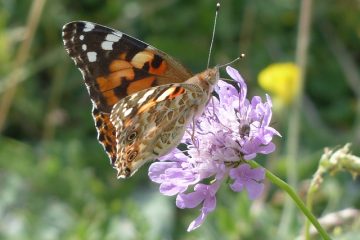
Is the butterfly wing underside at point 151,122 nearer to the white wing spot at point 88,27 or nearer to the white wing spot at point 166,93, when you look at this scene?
the white wing spot at point 166,93

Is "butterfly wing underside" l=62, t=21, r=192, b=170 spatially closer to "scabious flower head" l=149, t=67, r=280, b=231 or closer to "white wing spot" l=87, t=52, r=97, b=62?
"white wing spot" l=87, t=52, r=97, b=62

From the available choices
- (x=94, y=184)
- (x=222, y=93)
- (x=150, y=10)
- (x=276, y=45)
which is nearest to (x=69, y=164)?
(x=94, y=184)

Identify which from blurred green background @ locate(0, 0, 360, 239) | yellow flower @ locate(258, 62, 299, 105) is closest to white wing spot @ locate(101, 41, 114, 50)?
blurred green background @ locate(0, 0, 360, 239)

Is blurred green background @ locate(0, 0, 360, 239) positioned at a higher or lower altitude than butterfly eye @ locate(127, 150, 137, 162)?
lower

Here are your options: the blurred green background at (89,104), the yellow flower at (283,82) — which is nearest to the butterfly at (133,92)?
the blurred green background at (89,104)

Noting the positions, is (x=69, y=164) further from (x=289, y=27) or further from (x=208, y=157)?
(x=208, y=157)

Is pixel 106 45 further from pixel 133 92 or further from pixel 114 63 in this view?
pixel 133 92

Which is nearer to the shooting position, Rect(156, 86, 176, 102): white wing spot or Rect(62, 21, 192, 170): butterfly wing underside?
Rect(156, 86, 176, 102): white wing spot
